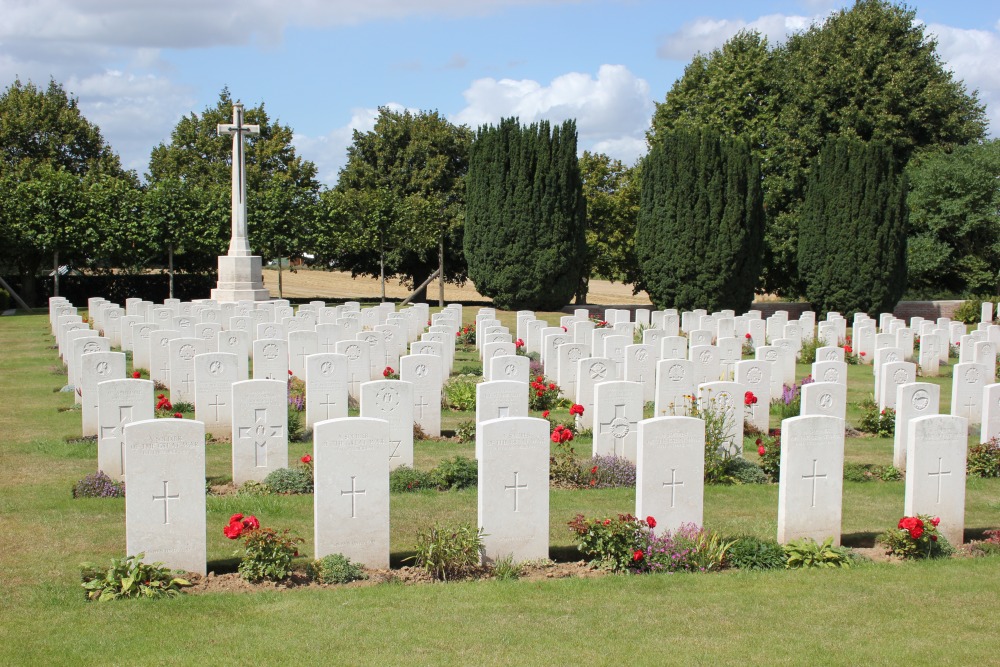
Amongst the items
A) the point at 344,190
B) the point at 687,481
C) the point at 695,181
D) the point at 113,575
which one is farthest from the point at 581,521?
the point at 344,190

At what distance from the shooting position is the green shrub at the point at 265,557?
715cm

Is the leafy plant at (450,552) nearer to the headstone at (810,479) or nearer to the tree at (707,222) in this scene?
the headstone at (810,479)

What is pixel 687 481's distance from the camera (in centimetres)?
801

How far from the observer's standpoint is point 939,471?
843 centimetres

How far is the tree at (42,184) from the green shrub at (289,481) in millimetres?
25120

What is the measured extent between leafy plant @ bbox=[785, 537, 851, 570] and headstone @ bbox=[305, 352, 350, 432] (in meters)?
6.08

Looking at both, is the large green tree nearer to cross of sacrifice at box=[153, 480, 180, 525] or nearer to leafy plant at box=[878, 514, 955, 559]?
leafy plant at box=[878, 514, 955, 559]

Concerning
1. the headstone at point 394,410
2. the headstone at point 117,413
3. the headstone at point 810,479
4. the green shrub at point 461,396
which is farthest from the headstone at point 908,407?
the headstone at point 117,413

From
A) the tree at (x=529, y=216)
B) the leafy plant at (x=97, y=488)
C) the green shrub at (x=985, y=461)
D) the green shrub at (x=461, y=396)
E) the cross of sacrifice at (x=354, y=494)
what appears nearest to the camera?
the cross of sacrifice at (x=354, y=494)

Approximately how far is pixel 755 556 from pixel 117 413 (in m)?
6.16

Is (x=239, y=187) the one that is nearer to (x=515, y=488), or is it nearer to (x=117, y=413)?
(x=117, y=413)

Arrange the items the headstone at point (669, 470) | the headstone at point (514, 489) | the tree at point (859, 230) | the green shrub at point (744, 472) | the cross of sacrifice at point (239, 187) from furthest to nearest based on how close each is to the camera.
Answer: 1. the tree at point (859, 230)
2. the cross of sacrifice at point (239, 187)
3. the green shrub at point (744, 472)
4. the headstone at point (669, 470)
5. the headstone at point (514, 489)

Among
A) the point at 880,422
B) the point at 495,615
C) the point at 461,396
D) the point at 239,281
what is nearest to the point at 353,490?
the point at 495,615

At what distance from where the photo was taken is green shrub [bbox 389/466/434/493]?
989 centimetres
